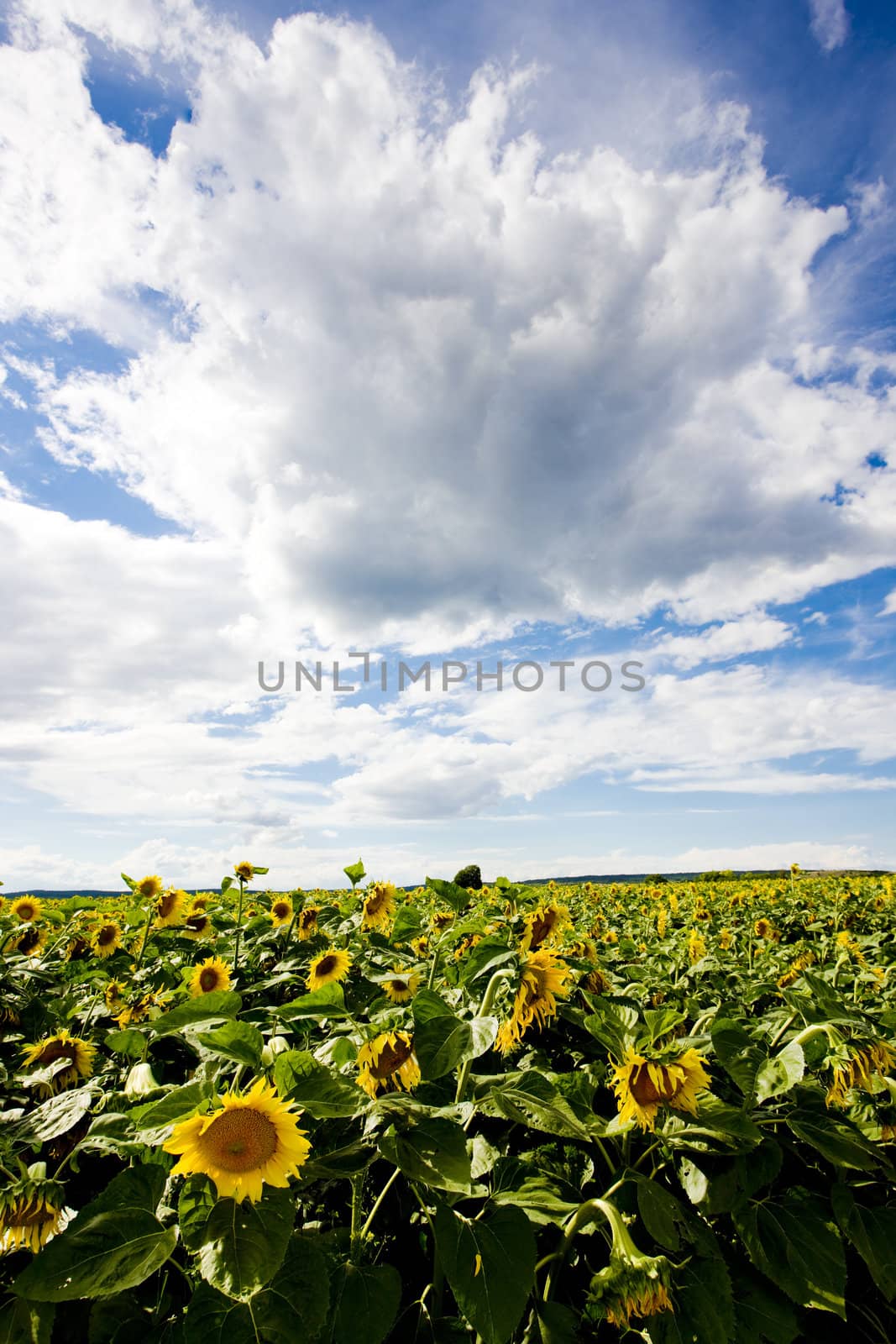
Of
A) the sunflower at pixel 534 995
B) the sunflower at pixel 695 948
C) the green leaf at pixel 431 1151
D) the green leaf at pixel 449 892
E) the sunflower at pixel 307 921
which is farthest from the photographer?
the sunflower at pixel 695 948

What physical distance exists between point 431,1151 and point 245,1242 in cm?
38

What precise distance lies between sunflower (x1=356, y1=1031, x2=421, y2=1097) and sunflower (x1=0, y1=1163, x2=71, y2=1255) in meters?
0.69

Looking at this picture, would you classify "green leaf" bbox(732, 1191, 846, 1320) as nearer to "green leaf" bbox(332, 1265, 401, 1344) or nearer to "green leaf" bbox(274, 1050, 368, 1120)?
"green leaf" bbox(332, 1265, 401, 1344)

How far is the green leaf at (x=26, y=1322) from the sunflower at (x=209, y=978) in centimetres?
201

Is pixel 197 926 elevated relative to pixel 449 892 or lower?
lower

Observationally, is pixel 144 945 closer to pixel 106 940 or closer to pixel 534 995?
pixel 106 940

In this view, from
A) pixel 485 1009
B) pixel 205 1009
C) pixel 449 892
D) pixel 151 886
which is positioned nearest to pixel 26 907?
pixel 151 886

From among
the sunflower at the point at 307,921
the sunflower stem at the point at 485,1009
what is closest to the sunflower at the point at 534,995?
the sunflower stem at the point at 485,1009

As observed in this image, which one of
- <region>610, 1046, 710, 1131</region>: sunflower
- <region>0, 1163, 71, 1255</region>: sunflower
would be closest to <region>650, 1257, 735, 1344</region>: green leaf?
<region>610, 1046, 710, 1131</region>: sunflower

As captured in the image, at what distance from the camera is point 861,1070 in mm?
1948

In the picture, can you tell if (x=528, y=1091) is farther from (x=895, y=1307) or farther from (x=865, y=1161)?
(x=895, y=1307)

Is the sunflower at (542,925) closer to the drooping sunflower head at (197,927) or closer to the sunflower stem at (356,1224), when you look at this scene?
the sunflower stem at (356,1224)

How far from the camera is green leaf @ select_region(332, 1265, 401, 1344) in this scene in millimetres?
1384

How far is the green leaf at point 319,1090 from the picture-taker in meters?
1.39
